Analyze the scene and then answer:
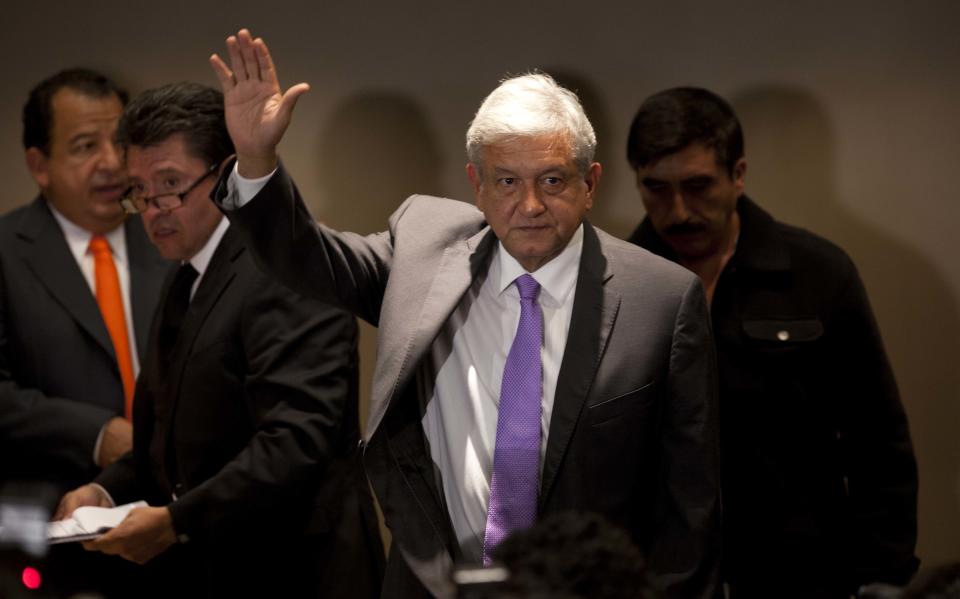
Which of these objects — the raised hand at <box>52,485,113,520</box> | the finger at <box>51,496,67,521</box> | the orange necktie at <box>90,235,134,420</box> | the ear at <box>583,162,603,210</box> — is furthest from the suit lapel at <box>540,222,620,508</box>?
the orange necktie at <box>90,235,134,420</box>

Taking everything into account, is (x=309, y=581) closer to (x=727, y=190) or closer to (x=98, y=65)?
(x=727, y=190)

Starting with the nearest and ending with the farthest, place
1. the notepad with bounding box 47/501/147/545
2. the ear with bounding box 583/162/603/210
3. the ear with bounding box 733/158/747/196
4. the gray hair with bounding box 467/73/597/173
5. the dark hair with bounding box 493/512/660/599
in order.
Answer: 1. the dark hair with bounding box 493/512/660/599
2. the gray hair with bounding box 467/73/597/173
3. the ear with bounding box 583/162/603/210
4. the notepad with bounding box 47/501/147/545
5. the ear with bounding box 733/158/747/196

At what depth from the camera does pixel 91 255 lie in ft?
12.5

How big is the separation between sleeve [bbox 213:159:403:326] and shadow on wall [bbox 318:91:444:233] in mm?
1666

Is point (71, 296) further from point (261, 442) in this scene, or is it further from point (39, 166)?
point (261, 442)

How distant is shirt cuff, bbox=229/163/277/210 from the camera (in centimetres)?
225

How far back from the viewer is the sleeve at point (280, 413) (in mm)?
2855

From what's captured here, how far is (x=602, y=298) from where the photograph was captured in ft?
7.81

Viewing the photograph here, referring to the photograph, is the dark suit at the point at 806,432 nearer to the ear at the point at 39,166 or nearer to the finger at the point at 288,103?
the finger at the point at 288,103

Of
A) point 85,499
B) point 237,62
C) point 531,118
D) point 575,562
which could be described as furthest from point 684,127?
point 575,562

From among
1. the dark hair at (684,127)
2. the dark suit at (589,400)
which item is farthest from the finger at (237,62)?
the dark hair at (684,127)

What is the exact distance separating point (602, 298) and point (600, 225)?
1722 millimetres

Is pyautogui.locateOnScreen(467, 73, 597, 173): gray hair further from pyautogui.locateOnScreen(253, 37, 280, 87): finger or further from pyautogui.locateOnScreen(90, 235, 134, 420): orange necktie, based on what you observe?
pyautogui.locateOnScreen(90, 235, 134, 420): orange necktie

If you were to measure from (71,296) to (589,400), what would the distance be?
1.94 meters
